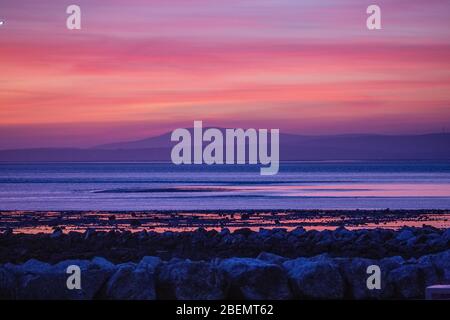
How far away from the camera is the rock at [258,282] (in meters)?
12.7


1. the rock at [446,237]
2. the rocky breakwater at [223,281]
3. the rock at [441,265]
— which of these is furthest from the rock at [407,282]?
the rock at [446,237]

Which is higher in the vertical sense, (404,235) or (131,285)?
(404,235)

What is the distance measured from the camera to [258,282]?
504 inches

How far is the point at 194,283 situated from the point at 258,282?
87 cm

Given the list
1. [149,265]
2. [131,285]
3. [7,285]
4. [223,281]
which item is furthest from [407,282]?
[7,285]

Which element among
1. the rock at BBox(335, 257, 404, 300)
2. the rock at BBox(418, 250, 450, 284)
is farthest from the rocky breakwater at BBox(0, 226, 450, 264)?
the rock at BBox(335, 257, 404, 300)

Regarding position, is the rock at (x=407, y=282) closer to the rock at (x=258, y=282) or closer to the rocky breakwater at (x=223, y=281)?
the rocky breakwater at (x=223, y=281)

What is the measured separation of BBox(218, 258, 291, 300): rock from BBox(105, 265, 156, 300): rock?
1.04 meters

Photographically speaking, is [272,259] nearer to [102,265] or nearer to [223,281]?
[223,281]

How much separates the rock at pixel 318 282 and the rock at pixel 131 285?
1966 mm

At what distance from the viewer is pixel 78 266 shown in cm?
1341

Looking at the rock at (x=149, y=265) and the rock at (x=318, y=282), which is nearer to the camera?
the rock at (x=318, y=282)
